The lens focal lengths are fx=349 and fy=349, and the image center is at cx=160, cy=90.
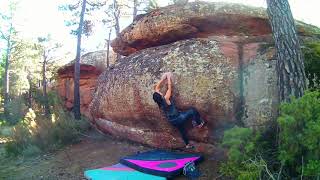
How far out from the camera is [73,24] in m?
20.1

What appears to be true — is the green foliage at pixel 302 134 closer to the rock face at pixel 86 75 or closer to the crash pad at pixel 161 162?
the crash pad at pixel 161 162

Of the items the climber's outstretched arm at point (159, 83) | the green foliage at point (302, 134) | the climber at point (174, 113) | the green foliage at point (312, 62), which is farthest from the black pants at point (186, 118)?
the green foliage at point (302, 134)

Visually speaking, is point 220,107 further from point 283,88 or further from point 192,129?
point 283,88

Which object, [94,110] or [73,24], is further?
[73,24]

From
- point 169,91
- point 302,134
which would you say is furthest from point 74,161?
point 302,134

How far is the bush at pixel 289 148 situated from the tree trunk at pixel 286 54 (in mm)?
790

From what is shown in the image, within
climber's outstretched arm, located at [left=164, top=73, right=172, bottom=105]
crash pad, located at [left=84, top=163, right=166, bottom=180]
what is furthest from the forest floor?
climber's outstretched arm, located at [left=164, top=73, right=172, bottom=105]

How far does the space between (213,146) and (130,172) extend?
2.12m

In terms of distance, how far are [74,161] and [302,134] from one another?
22.3 feet

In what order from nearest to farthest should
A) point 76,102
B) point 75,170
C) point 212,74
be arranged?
point 212,74
point 75,170
point 76,102

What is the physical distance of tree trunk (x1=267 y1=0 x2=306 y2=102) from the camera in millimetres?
6262

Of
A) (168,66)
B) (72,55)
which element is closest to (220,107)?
(168,66)

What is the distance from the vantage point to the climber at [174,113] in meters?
8.38

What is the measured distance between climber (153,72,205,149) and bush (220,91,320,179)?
2231 millimetres
